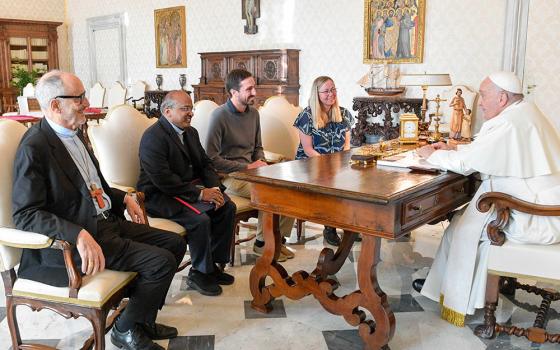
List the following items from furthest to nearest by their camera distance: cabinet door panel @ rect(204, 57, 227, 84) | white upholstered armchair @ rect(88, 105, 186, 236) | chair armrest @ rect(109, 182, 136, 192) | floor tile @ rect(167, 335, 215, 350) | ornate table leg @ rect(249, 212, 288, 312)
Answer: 1. cabinet door panel @ rect(204, 57, 227, 84)
2. white upholstered armchair @ rect(88, 105, 186, 236)
3. chair armrest @ rect(109, 182, 136, 192)
4. ornate table leg @ rect(249, 212, 288, 312)
5. floor tile @ rect(167, 335, 215, 350)

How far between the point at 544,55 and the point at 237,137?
433 cm

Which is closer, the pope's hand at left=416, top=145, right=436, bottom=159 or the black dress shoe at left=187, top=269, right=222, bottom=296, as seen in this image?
the pope's hand at left=416, top=145, right=436, bottom=159

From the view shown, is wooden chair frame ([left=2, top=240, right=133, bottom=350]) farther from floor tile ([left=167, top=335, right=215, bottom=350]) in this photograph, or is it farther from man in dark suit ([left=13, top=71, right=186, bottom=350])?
floor tile ([left=167, top=335, right=215, bottom=350])

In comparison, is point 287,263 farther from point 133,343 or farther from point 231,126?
point 133,343

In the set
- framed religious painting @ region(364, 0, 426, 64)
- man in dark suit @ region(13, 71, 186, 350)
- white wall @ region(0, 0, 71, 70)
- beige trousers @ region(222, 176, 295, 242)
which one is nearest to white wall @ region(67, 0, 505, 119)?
framed religious painting @ region(364, 0, 426, 64)

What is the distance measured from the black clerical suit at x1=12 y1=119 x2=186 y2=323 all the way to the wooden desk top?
0.63 meters

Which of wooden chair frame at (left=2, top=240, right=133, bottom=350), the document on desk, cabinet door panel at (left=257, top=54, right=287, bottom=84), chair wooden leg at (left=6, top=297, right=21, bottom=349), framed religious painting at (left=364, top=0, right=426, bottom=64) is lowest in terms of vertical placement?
chair wooden leg at (left=6, top=297, right=21, bottom=349)

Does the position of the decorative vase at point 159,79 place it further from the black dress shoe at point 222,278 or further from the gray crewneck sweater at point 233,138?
the black dress shoe at point 222,278

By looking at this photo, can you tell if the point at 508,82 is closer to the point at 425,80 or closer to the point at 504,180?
the point at 504,180

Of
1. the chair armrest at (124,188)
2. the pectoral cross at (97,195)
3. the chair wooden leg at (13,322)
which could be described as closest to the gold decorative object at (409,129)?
the chair armrest at (124,188)

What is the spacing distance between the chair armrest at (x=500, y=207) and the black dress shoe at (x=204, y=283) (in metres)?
1.59

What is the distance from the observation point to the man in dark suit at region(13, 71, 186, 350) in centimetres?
209

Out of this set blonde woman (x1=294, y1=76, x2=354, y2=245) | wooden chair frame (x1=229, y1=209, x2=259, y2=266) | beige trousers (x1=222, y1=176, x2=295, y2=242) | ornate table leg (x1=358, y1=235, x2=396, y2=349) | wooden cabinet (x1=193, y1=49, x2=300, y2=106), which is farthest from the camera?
wooden cabinet (x1=193, y1=49, x2=300, y2=106)

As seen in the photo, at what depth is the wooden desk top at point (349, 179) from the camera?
224cm
